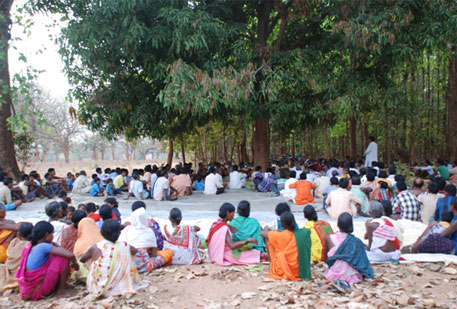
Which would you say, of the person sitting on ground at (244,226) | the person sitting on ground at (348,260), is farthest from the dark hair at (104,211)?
the person sitting on ground at (348,260)

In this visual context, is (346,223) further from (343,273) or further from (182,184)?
(182,184)

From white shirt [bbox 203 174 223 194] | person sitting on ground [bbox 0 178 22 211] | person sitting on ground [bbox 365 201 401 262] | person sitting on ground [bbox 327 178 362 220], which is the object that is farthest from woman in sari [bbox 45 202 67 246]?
white shirt [bbox 203 174 223 194]

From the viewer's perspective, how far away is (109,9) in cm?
981

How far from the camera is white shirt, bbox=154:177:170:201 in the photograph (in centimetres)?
Answer: 1051

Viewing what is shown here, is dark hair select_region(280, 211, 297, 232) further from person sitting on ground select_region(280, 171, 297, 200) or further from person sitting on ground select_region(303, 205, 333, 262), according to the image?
person sitting on ground select_region(280, 171, 297, 200)

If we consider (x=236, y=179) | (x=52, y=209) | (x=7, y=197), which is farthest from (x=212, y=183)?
(x=52, y=209)

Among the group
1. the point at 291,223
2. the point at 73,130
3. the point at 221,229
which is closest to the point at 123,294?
the point at 221,229

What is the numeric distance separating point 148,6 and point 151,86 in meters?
2.67

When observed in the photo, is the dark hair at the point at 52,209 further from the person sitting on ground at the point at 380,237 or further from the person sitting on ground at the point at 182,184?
the person sitting on ground at the point at 182,184

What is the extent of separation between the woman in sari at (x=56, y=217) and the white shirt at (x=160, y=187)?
16.3 feet

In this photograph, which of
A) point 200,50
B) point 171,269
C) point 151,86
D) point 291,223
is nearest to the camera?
point 291,223

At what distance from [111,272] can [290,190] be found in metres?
6.30

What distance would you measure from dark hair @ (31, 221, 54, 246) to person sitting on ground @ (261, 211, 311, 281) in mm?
2570

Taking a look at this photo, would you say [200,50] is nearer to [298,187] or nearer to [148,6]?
[148,6]
